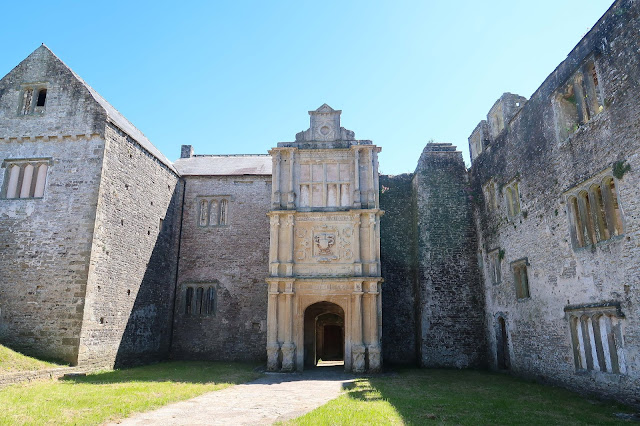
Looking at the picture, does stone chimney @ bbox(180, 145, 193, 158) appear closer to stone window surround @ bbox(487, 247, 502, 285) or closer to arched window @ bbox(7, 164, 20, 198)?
arched window @ bbox(7, 164, 20, 198)

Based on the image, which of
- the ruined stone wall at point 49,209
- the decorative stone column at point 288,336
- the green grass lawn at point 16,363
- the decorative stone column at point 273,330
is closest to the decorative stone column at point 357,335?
the decorative stone column at point 288,336

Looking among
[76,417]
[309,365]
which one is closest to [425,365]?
[309,365]

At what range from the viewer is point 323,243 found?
62.3 feet

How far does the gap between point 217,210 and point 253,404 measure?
1481cm

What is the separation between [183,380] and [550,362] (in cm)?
1183

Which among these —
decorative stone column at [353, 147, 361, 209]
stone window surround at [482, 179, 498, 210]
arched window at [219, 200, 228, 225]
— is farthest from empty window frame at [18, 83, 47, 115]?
stone window surround at [482, 179, 498, 210]

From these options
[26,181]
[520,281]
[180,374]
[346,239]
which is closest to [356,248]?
[346,239]

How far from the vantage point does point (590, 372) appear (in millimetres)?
12531

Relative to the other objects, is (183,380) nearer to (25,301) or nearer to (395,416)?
(25,301)

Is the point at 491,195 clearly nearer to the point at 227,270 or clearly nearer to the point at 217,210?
the point at 227,270

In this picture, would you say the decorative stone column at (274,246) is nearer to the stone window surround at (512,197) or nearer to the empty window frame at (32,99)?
the stone window surround at (512,197)

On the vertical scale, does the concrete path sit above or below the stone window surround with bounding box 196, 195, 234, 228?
below

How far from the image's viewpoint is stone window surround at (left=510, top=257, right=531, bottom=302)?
1620 centimetres

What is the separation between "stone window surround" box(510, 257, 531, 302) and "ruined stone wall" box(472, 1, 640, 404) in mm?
143
